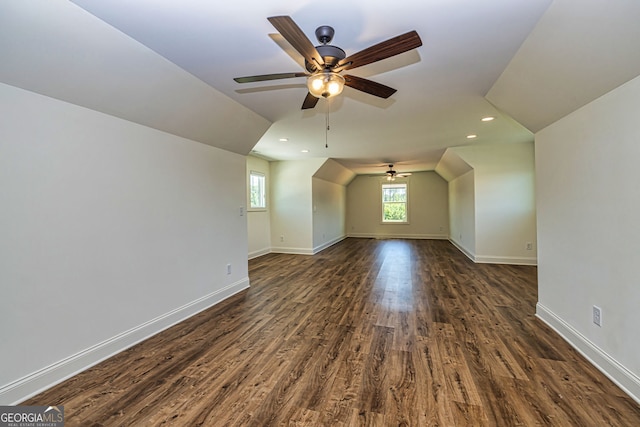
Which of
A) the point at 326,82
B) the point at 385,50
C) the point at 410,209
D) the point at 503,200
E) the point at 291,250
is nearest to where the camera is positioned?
the point at 385,50

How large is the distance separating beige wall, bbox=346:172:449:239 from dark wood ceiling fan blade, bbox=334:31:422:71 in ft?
27.7

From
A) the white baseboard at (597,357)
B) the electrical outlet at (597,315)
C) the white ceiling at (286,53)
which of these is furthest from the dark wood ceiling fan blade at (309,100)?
the white baseboard at (597,357)

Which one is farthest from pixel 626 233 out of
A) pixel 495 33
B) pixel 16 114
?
pixel 16 114

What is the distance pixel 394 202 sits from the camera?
978 centimetres

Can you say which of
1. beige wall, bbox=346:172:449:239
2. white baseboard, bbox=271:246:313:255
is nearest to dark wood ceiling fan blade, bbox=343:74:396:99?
white baseboard, bbox=271:246:313:255

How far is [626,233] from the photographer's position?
1.74m

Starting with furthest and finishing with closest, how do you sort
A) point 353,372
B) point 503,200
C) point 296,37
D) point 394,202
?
point 394,202 → point 503,200 → point 353,372 → point 296,37

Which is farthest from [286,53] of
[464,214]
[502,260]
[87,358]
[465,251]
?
[465,251]

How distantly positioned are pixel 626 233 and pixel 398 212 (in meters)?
8.05

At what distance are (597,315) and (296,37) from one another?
285 cm

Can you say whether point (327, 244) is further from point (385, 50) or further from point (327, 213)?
point (385, 50)

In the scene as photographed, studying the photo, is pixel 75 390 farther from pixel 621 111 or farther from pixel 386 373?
pixel 621 111

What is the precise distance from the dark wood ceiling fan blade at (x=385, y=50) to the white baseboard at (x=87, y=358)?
277 cm

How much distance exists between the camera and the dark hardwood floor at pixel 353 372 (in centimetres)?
159
